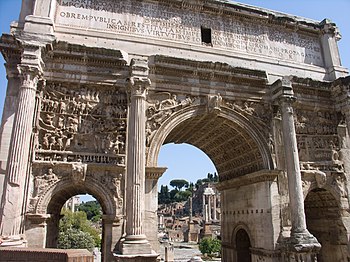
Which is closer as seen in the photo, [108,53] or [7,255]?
[7,255]

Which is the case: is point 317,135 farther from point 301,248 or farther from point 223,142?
point 301,248

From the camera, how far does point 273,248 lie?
10133 mm

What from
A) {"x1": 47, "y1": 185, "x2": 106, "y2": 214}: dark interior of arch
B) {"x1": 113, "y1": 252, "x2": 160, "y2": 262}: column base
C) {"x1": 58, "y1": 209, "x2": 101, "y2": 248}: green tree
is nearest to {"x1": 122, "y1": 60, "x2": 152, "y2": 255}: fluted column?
{"x1": 113, "y1": 252, "x2": 160, "y2": 262}: column base

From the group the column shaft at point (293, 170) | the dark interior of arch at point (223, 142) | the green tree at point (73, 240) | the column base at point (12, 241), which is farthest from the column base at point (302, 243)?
the green tree at point (73, 240)

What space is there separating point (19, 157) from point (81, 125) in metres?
2.09

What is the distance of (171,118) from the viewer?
34.1 ft

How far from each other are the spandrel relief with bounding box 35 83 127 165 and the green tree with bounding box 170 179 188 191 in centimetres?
11293

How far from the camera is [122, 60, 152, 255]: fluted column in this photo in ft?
27.1

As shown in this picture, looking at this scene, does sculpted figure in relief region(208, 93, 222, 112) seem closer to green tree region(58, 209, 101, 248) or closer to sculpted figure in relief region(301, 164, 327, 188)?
sculpted figure in relief region(301, 164, 327, 188)

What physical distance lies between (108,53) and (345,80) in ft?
29.2

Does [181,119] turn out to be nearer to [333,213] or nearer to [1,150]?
[1,150]

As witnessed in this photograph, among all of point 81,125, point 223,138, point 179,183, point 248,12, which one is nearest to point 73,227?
point 223,138

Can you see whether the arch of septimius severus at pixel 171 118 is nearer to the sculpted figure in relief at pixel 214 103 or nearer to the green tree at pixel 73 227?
the sculpted figure in relief at pixel 214 103

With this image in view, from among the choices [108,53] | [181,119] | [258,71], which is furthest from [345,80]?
[108,53]
